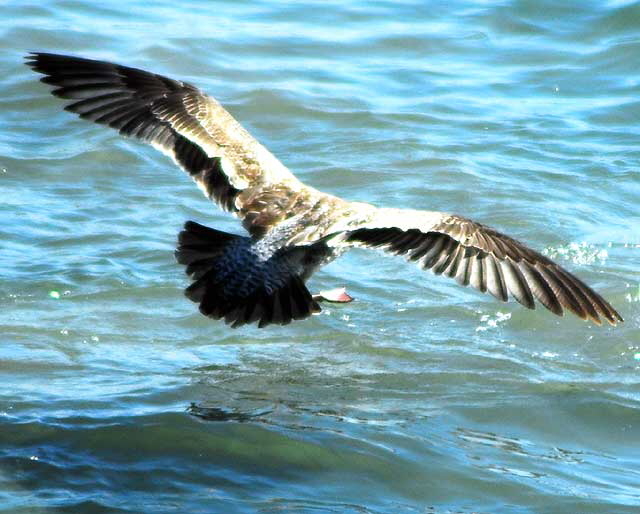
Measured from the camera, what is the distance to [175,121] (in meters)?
6.20

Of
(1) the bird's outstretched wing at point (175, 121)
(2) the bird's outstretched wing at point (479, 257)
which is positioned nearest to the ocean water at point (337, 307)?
(2) the bird's outstretched wing at point (479, 257)

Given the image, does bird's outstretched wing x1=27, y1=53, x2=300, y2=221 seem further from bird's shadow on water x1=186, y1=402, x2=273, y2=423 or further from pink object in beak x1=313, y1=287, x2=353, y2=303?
bird's shadow on water x1=186, y1=402, x2=273, y2=423

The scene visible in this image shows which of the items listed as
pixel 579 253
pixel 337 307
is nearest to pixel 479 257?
pixel 337 307

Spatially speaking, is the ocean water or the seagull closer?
the ocean water

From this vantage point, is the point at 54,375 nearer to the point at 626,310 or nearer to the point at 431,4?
the point at 626,310

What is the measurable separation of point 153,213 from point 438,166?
86.7 inches

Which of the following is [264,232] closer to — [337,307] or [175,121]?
[175,121]

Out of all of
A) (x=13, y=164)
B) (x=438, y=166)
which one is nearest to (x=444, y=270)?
(x=438, y=166)

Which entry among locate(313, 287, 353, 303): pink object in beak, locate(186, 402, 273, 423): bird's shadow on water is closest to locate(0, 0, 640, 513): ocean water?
locate(186, 402, 273, 423): bird's shadow on water

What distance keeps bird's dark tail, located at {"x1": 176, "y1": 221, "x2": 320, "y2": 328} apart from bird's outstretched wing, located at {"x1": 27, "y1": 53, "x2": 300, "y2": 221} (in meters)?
0.65

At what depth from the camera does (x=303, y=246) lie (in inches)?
217

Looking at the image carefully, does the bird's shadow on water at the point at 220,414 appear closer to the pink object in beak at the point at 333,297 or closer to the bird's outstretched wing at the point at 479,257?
the pink object in beak at the point at 333,297

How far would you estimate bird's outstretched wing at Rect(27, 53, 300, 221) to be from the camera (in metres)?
6.08

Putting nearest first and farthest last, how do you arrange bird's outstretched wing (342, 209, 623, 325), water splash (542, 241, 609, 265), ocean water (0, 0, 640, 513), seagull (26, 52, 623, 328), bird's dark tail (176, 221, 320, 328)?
1. ocean water (0, 0, 640, 513)
2. bird's outstretched wing (342, 209, 623, 325)
3. seagull (26, 52, 623, 328)
4. bird's dark tail (176, 221, 320, 328)
5. water splash (542, 241, 609, 265)
